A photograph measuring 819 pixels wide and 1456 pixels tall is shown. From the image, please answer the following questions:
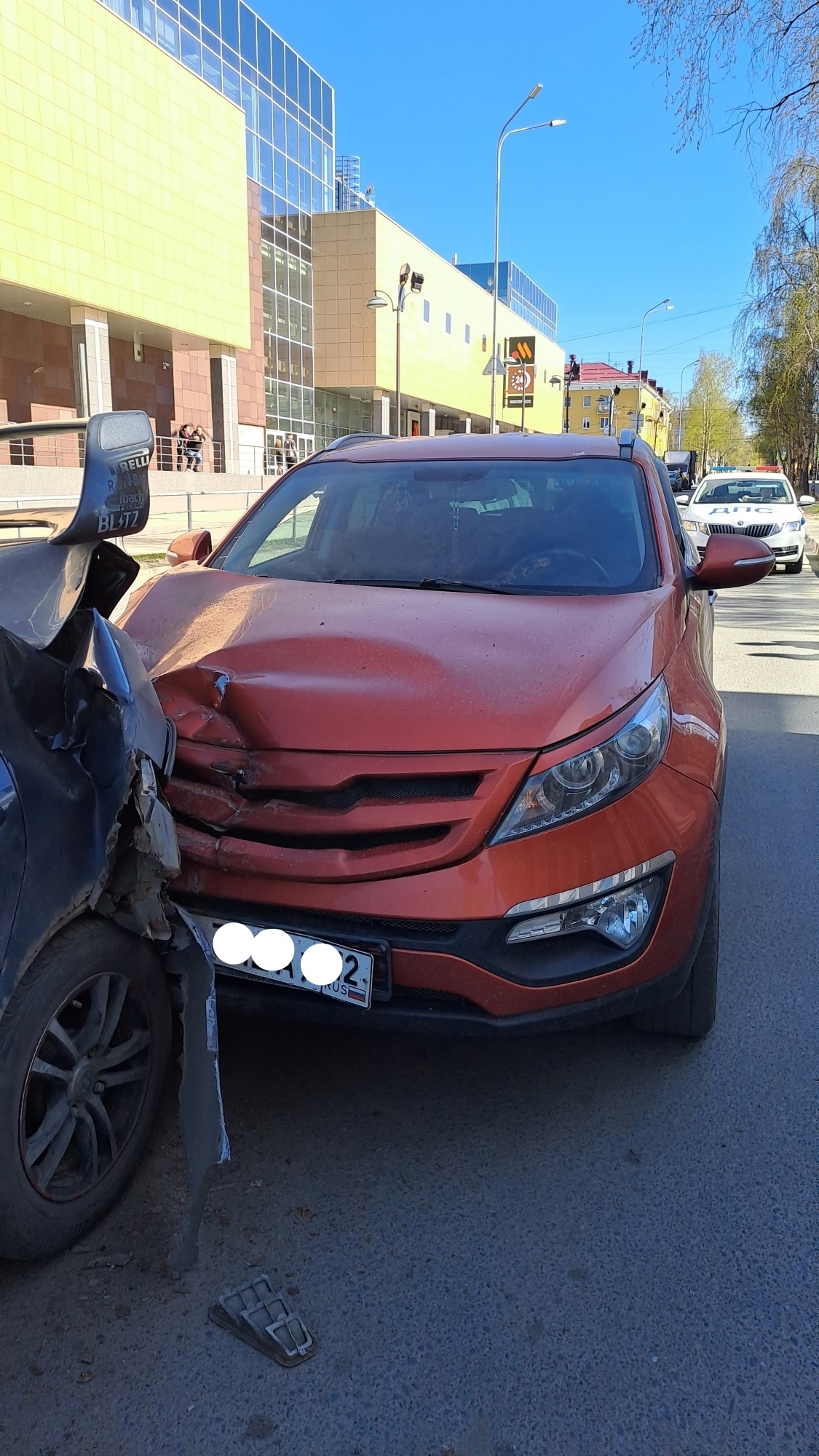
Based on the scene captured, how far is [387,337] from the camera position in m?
50.2

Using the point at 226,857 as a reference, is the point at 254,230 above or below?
above

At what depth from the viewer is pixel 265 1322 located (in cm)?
203

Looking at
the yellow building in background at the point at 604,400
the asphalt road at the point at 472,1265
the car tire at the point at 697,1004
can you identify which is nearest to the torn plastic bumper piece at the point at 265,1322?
the asphalt road at the point at 472,1265

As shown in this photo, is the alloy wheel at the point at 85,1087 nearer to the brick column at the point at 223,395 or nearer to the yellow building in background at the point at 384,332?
the brick column at the point at 223,395

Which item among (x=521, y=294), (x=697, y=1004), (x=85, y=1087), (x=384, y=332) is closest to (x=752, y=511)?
(x=697, y=1004)

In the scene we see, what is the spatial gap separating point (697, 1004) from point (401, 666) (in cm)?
127

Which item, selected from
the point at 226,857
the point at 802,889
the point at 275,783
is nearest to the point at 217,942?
the point at 226,857

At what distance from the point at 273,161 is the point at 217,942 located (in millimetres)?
45726

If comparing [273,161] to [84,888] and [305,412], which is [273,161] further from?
[84,888]

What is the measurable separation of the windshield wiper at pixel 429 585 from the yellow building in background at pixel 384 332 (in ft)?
132

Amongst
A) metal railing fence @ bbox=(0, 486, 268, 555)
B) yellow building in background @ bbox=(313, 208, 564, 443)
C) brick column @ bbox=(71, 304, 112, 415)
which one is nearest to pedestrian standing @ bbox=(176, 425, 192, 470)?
metal railing fence @ bbox=(0, 486, 268, 555)

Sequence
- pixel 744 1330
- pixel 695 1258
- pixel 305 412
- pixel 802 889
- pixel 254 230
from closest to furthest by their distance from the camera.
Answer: pixel 744 1330, pixel 695 1258, pixel 802 889, pixel 254 230, pixel 305 412

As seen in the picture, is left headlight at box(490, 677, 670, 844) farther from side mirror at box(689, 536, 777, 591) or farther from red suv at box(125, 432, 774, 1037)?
side mirror at box(689, 536, 777, 591)

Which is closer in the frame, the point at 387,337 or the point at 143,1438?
the point at 143,1438
